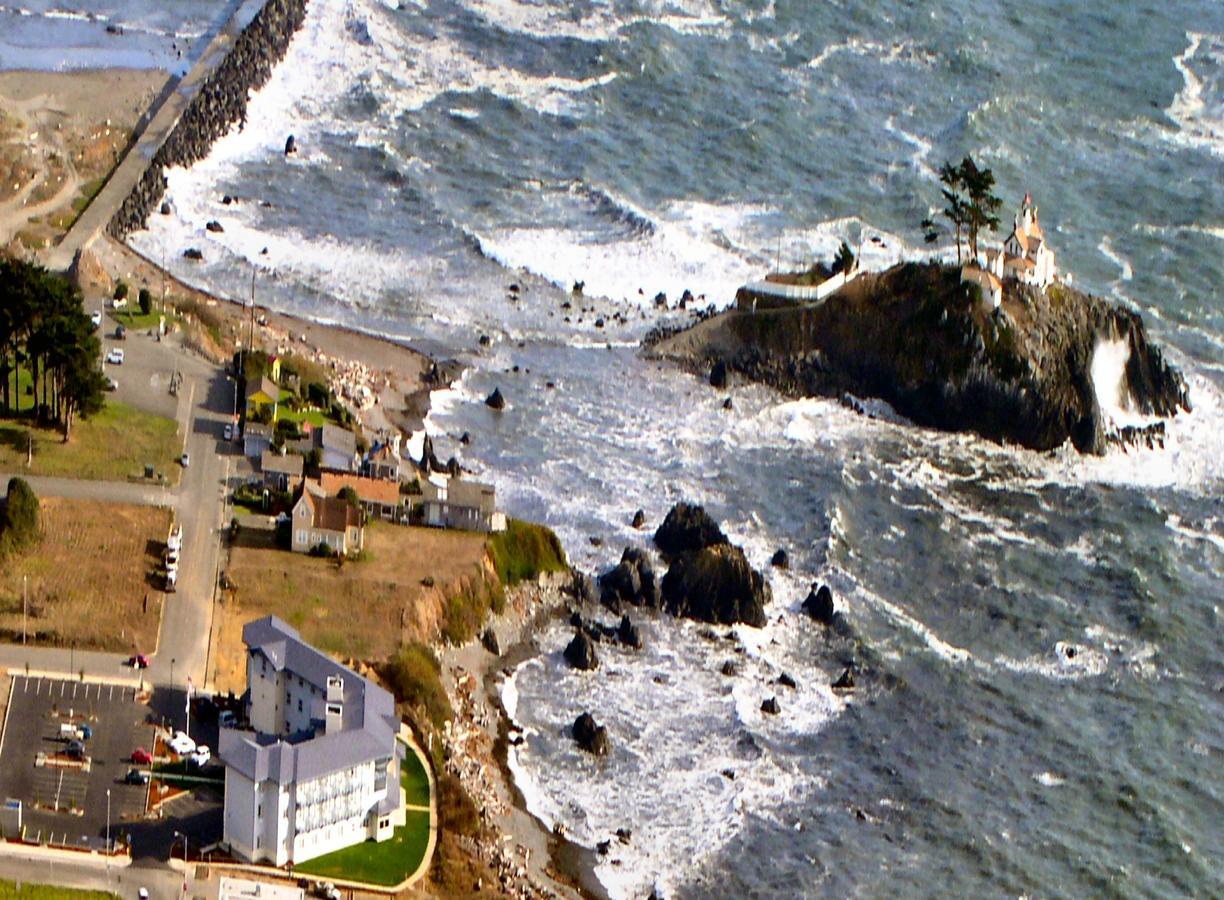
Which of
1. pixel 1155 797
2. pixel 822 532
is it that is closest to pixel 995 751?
pixel 1155 797

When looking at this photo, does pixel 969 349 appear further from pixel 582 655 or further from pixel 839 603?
pixel 582 655

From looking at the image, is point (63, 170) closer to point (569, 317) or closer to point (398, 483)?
point (569, 317)

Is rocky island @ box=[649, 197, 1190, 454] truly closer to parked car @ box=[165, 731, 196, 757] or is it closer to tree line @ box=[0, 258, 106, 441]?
tree line @ box=[0, 258, 106, 441]

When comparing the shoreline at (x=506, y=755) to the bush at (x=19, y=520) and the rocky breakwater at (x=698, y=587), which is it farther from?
the bush at (x=19, y=520)

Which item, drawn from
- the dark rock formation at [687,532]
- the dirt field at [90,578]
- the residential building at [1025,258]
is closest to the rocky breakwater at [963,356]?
the residential building at [1025,258]

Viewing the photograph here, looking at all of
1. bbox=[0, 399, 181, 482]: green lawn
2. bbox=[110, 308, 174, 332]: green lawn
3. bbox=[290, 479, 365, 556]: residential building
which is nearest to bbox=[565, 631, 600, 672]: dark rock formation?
bbox=[290, 479, 365, 556]: residential building

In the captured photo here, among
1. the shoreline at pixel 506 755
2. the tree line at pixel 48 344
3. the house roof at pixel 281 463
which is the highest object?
the tree line at pixel 48 344

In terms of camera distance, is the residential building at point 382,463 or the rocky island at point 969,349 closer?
the residential building at point 382,463
